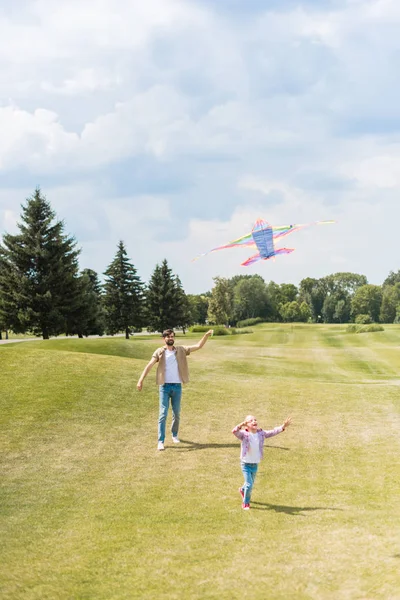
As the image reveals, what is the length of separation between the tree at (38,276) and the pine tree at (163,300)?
23.2 metres

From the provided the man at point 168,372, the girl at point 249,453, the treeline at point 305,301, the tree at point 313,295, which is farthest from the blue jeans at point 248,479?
the tree at point 313,295

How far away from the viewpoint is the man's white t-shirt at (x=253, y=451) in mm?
8672

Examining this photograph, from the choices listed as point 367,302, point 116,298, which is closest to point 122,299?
point 116,298

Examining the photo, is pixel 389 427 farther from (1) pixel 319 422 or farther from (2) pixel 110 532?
(2) pixel 110 532

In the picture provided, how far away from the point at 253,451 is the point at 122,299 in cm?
Answer: 6235

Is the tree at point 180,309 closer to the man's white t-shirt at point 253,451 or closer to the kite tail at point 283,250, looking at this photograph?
the kite tail at point 283,250

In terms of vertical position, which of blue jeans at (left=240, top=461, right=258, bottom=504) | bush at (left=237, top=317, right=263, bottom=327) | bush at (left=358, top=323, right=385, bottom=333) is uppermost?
bush at (left=237, top=317, right=263, bottom=327)

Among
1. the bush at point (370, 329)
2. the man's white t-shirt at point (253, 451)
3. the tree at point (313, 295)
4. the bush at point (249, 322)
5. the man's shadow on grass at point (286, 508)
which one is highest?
the tree at point (313, 295)

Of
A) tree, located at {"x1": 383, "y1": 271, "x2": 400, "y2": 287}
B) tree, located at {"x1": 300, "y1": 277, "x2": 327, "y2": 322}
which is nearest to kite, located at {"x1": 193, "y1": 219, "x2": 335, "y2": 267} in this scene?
tree, located at {"x1": 300, "y1": 277, "x2": 327, "y2": 322}

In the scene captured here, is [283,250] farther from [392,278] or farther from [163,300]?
[392,278]

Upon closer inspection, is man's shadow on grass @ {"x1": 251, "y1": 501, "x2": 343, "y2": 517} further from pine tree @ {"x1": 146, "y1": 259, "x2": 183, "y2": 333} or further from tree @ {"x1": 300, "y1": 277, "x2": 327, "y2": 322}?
tree @ {"x1": 300, "y1": 277, "x2": 327, "y2": 322}

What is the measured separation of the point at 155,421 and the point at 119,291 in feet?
184

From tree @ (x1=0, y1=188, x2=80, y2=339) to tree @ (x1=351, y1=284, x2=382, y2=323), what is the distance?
86704 mm

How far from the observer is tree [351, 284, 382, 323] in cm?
12519
